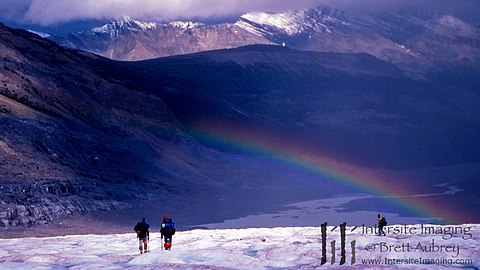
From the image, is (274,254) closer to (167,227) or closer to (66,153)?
(167,227)

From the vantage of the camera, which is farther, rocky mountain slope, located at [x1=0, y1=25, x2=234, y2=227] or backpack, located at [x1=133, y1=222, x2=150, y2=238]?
rocky mountain slope, located at [x1=0, y1=25, x2=234, y2=227]

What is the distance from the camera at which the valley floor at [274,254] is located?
118 ft

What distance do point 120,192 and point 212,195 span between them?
94.0 feet

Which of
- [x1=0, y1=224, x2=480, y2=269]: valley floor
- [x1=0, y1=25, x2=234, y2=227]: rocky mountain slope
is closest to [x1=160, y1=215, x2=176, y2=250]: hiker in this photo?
[x1=0, y1=224, x2=480, y2=269]: valley floor

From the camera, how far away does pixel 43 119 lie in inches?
6102

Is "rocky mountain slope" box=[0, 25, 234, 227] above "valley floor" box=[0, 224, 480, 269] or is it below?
above

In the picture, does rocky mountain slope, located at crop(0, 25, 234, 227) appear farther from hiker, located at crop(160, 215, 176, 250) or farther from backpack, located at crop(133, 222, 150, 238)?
hiker, located at crop(160, 215, 176, 250)

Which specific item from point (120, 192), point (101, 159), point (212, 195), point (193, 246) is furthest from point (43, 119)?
point (193, 246)

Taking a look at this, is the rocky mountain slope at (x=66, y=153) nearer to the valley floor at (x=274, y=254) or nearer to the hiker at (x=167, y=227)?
the valley floor at (x=274, y=254)

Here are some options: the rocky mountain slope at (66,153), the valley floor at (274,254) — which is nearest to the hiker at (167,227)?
the valley floor at (274,254)

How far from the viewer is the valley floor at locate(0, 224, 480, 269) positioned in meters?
35.8

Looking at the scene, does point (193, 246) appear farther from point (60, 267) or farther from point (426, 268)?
point (426, 268)

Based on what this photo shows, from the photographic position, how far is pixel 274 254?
39.3 metres

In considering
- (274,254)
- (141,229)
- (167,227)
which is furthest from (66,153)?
(274,254)
